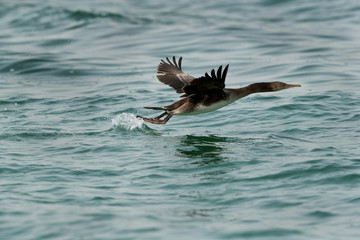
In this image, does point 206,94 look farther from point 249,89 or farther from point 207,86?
point 249,89

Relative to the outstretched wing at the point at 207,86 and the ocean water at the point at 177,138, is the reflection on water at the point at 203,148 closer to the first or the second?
the ocean water at the point at 177,138

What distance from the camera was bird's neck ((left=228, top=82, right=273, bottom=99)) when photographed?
9383mm

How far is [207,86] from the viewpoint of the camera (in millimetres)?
8922

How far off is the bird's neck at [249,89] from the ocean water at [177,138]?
622 millimetres

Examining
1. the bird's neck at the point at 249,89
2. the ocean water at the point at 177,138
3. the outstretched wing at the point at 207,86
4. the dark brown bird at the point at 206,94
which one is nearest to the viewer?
the ocean water at the point at 177,138

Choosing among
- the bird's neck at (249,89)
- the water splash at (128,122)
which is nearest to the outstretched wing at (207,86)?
the bird's neck at (249,89)

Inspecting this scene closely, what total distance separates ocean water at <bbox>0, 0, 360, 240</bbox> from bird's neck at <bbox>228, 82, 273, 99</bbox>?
0.62 m

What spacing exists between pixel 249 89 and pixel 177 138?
1281mm

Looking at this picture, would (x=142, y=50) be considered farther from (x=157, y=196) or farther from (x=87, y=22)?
(x=157, y=196)

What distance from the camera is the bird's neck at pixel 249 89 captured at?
938cm

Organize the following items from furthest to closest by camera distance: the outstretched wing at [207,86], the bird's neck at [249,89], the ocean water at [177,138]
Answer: the bird's neck at [249,89] → the outstretched wing at [207,86] → the ocean water at [177,138]

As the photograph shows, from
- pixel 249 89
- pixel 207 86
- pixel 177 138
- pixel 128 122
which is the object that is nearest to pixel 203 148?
pixel 177 138

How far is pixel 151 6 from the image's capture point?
2447 centimetres

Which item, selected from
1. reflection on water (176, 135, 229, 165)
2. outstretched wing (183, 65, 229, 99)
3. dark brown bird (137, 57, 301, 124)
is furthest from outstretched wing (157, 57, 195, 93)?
reflection on water (176, 135, 229, 165)
